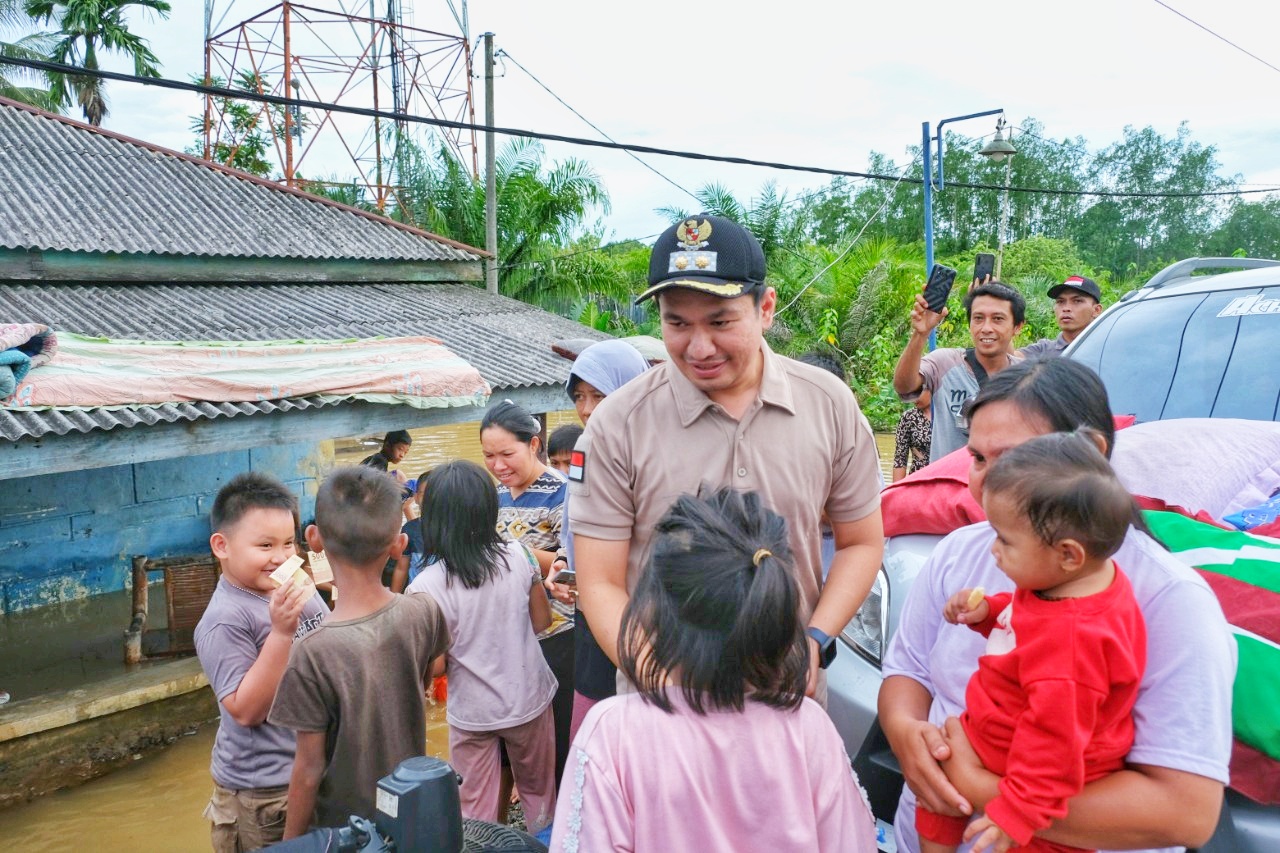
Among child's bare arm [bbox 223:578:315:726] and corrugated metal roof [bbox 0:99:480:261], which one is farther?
corrugated metal roof [bbox 0:99:480:261]

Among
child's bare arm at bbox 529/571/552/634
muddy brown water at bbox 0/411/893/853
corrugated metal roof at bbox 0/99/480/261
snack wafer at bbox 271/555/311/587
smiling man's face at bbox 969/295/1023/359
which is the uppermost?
corrugated metal roof at bbox 0/99/480/261

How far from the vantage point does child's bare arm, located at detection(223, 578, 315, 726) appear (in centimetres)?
234

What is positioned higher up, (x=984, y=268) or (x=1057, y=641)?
(x=984, y=268)

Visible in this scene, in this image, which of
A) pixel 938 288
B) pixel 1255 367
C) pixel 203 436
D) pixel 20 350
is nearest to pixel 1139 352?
pixel 1255 367

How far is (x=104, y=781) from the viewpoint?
6.51 metres

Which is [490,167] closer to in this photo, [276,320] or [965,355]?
[276,320]

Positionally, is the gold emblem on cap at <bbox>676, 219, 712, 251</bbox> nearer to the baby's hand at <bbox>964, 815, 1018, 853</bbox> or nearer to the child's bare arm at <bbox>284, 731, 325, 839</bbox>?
→ the baby's hand at <bbox>964, 815, 1018, 853</bbox>

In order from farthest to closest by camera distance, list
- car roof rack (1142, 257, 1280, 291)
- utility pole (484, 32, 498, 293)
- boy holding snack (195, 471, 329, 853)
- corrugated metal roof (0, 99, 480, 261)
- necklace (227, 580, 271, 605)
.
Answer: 1. utility pole (484, 32, 498, 293)
2. corrugated metal roof (0, 99, 480, 261)
3. car roof rack (1142, 257, 1280, 291)
4. necklace (227, 580, 271, 605)
5. boy holding snack (195, 471, 329, 853)

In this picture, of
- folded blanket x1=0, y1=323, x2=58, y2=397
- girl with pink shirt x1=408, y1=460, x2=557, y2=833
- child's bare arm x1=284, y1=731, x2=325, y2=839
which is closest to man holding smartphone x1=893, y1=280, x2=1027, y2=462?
girl with pink shirt x1=408, y1=460, x2=557, y2=833

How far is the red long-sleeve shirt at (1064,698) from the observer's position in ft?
4.63

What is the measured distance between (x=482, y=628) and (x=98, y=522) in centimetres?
778

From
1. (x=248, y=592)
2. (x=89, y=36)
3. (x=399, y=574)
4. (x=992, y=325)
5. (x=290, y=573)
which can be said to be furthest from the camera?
(x=89, y=36)

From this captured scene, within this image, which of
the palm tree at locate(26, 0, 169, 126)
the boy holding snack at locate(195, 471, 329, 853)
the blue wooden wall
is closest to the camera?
the boy holding snack at locate(195, 471, 329, 853)

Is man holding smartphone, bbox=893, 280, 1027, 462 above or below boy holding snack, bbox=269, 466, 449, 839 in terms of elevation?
above
